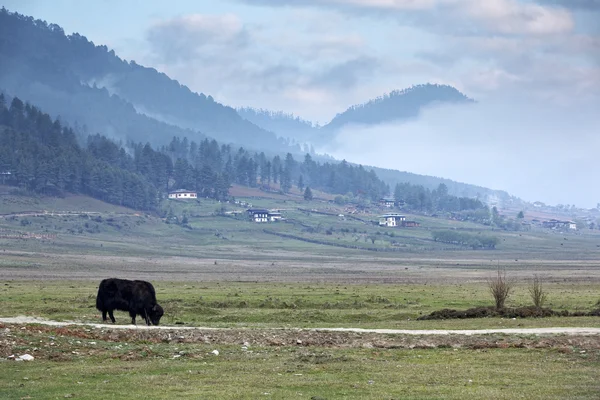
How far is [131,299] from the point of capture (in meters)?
41.4

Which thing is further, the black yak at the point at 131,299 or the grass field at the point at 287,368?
the black yak at the point at 131,299

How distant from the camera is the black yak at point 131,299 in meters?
41.2

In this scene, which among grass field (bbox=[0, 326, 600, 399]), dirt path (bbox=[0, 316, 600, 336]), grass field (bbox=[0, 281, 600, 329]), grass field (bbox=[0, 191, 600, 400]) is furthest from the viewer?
grass field (bbox=[0, 281, 600, 329])

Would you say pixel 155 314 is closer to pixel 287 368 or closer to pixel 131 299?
pixel 131 299

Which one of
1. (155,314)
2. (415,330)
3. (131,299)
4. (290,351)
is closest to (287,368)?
(290,351)

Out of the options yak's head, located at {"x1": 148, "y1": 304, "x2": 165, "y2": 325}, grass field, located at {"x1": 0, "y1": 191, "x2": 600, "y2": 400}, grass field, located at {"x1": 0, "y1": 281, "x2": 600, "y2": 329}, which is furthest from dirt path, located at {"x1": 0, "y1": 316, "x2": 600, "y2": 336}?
yak's head, located at {"x1": 148, "y1": 304, "x2": 165, "y2": 325}

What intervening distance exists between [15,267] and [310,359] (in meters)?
86.3

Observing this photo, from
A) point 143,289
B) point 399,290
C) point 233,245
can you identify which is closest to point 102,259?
point 233,245

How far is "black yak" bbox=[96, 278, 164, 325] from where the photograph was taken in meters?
41.2

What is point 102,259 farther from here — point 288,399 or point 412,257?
point 288,399

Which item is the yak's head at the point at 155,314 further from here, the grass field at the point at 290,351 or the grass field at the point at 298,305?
the grass field at the point at 298,305

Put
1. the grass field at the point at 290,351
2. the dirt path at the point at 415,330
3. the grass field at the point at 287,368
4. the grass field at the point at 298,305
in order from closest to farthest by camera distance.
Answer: the grass field at the point at 287,368
the grass field at the point at 290,351
the dirt path at the point at 415,330
the grass field at the point at 298,305

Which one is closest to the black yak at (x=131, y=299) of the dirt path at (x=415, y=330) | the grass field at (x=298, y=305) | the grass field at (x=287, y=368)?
the grass field at (x=298, y=305)

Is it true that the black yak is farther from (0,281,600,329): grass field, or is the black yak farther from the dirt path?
the dirt path
